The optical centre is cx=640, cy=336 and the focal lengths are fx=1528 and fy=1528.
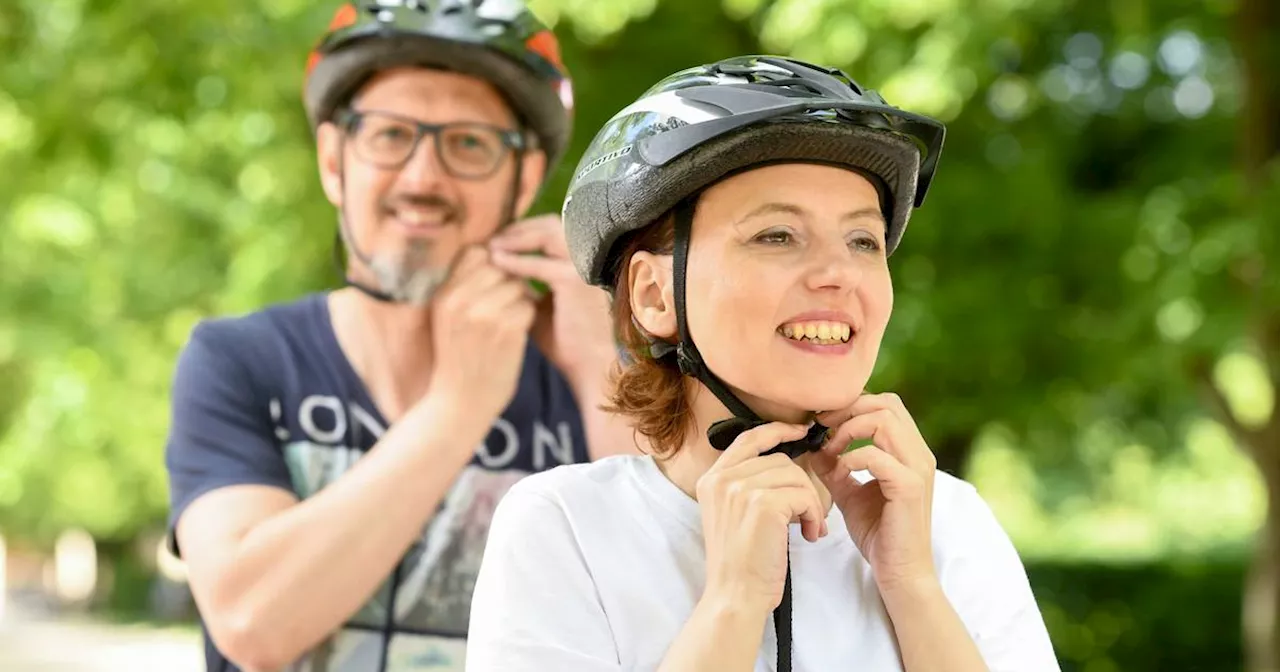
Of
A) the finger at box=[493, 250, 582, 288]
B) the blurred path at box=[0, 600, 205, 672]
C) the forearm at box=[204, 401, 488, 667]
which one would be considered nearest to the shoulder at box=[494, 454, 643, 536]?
the forearm at box=[204, 401, 488, 667]

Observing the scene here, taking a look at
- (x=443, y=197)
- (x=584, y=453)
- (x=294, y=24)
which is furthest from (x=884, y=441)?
(x=294, y=24)

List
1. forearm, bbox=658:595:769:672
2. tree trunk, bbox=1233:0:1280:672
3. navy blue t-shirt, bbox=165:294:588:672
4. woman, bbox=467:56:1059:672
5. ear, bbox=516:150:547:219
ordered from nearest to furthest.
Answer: forearm, bbox=658:595:769:672 → woman, bbox=467:56:1059:672 → navy blue t-shirt, bbox=165:294:588:672 → ear, bbox=516:150:547:219 → tree trunk, bbox=1233:0:1280:672

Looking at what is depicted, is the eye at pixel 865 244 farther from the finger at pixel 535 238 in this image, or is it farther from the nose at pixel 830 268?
the finger at pixel 535 238

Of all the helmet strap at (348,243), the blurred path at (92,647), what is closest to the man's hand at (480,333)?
the helmet strap at (348,243)

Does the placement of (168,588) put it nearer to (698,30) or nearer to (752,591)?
(698,30)

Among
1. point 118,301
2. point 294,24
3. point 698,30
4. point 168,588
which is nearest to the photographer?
point 294,24

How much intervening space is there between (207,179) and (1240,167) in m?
6.98

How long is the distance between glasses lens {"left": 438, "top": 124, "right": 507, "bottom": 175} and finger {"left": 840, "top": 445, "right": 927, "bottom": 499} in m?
1.37

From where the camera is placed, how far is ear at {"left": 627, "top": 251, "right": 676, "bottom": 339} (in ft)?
7.58

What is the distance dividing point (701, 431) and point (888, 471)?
33cm

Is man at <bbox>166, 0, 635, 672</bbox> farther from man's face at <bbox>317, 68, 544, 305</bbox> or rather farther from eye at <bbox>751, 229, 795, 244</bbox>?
eye at <bbox>751, 229, 795, 244</bbox>

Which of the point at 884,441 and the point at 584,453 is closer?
the point at 884,441

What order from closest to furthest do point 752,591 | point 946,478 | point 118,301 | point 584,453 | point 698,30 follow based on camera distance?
1. point 752,591
2. point 946,478
3. point 584,453
4. point 698,30
5. point 118,301

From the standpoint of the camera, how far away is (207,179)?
1049 cm
